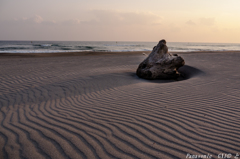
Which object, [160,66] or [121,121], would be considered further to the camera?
[160,66]

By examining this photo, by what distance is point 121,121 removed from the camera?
317 centimetres

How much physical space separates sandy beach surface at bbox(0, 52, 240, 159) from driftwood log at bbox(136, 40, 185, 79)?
4.14ft

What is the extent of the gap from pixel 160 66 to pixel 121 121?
4204 mm

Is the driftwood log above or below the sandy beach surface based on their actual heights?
above

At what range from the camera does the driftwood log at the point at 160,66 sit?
6.77 metres

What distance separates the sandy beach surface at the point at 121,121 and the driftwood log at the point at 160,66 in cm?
126

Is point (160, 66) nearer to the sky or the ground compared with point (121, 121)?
nearer to the sky

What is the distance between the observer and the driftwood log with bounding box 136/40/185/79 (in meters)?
6.77

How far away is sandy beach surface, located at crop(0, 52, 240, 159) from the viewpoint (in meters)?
2.36

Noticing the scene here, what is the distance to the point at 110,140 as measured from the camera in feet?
8.45

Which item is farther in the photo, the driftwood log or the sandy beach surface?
the driftwood log

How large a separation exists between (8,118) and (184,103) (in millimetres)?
3813

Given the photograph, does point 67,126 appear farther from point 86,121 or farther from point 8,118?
point 8,118

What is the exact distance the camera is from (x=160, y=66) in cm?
684
